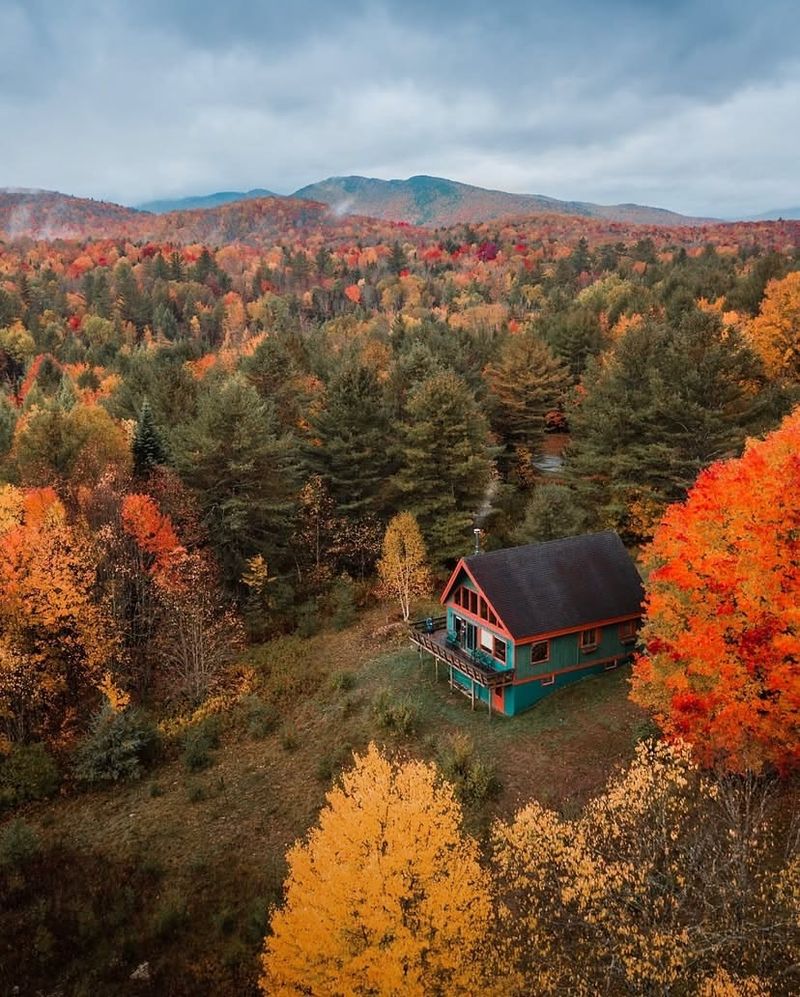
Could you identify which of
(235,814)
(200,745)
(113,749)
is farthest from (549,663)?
(113,749)

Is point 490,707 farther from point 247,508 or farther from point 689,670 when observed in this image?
point 247,508

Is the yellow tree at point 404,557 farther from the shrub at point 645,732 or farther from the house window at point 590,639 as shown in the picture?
the shrub at point 645,732

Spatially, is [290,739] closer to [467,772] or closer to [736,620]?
[467,772]

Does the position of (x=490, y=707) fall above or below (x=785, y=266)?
below

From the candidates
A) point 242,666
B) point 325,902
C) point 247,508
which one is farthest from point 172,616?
point 325,902

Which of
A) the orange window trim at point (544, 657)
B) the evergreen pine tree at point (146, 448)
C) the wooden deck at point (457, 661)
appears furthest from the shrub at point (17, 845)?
the evergreen pine tree at point (146, 448)

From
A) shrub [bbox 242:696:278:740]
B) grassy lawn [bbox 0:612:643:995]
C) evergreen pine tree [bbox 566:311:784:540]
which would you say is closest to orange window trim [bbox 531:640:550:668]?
grassy lawn [bbox 0:612:643:995]
